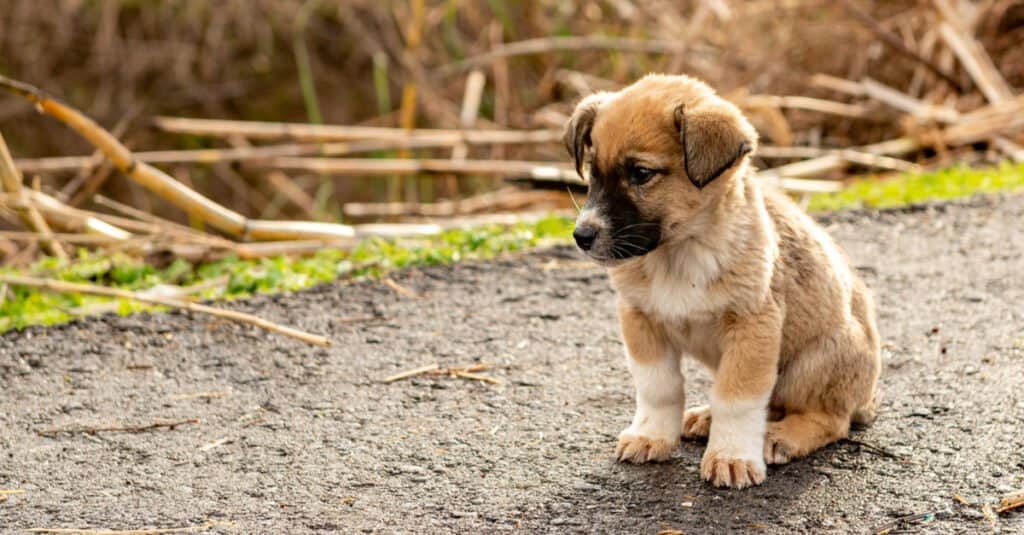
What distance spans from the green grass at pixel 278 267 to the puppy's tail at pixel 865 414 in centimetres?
311

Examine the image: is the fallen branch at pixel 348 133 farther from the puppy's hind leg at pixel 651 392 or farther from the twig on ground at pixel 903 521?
the twig on ground at pixel 903 521

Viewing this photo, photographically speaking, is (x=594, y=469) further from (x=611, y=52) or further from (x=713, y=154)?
(x=611, y=52)

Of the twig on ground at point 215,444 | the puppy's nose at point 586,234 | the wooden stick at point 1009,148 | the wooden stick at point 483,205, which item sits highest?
the puppy's nose at point 586,234

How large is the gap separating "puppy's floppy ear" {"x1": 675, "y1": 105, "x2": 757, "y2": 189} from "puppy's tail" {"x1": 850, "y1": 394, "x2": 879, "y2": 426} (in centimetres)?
123

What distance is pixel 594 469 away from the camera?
4375mm

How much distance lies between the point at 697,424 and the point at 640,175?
1.10m

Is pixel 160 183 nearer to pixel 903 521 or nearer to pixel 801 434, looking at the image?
pixel 801 434

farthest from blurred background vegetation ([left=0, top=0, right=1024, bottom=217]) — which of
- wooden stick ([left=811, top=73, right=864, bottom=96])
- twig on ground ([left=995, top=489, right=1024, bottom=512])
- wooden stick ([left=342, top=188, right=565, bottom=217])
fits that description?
twig on ground ([left=995, top=489, right=1024, bottom=512])

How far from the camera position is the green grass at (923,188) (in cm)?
835

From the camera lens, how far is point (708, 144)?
4020 mm

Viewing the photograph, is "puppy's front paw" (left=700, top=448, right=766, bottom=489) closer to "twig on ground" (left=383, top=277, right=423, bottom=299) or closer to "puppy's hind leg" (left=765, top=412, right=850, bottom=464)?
"puppy's hind leg" (left=765, top=412, right=850, bottom=464)

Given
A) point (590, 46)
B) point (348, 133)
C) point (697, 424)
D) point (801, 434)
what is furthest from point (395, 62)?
point (801, 434)

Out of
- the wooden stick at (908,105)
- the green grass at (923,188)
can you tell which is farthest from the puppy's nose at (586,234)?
the wooden stick at (908,105)

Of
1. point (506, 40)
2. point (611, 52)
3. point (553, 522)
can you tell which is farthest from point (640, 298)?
point (506, 40)
